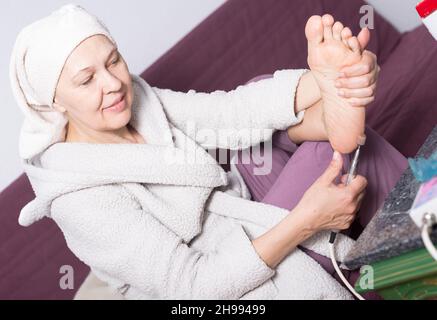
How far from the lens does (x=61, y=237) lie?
4.98ft

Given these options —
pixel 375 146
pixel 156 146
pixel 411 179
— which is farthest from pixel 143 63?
pixel 411 179

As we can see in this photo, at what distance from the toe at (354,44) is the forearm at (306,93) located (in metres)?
0.22

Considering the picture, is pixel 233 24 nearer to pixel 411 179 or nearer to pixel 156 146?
pixel 156 146

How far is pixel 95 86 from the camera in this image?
1.08m

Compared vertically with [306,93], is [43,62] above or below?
above

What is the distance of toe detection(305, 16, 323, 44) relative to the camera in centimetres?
99

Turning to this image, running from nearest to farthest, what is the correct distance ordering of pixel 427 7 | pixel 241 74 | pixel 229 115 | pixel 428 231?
pixel 428 231 < pixel 427 7 < pixel 229 115 < pixel 241 74

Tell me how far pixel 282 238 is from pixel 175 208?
0.24 m

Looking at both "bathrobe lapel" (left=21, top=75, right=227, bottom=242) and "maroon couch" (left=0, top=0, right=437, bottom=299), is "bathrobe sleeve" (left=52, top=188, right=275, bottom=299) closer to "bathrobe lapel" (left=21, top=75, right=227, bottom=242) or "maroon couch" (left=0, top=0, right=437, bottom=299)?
"bathrobe lapel" (left=21, top=75, right=227, bottom=242)

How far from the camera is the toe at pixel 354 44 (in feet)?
3.22

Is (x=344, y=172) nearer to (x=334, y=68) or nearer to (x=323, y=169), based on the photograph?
(x=323, y=169)

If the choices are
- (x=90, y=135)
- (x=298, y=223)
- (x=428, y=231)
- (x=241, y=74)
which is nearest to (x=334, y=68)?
(x=298, y=223)

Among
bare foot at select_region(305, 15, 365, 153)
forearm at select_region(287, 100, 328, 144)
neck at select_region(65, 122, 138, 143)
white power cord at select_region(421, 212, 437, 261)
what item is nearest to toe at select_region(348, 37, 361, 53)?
bare foot at select_region(305, 15, 365, 153)

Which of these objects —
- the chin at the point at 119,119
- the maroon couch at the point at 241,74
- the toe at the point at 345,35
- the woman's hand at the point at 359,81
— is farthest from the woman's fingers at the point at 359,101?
the maroon couch at the point at 241,74
